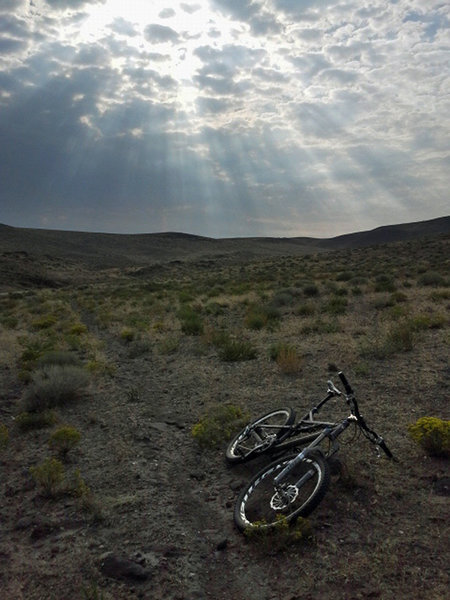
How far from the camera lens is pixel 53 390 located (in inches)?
330

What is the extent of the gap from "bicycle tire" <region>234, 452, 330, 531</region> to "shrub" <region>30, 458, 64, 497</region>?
2210mm

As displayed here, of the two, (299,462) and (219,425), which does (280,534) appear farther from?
(219,425)

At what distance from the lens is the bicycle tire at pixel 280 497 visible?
13.5 ft

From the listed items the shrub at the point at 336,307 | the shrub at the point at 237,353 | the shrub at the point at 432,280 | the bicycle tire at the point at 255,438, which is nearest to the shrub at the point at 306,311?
the shrub at the point at 336,307

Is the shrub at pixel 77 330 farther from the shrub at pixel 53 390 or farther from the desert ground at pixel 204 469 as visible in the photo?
the shrub at pixel 53 390

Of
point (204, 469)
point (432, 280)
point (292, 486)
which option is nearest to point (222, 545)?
point (292, 486)

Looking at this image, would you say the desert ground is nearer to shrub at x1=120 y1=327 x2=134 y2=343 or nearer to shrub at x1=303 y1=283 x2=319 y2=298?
shrub at x1=120 y1=327 x2=134 y2=343

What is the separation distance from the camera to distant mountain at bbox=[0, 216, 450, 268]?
8225 centimetres

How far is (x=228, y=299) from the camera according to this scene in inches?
905

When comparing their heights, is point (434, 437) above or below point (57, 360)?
above

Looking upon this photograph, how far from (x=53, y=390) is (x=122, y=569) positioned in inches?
200

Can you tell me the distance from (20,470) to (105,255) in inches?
3460

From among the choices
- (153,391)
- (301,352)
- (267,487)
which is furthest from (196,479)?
(301,352)

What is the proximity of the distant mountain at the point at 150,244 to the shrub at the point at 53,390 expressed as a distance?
195ft
